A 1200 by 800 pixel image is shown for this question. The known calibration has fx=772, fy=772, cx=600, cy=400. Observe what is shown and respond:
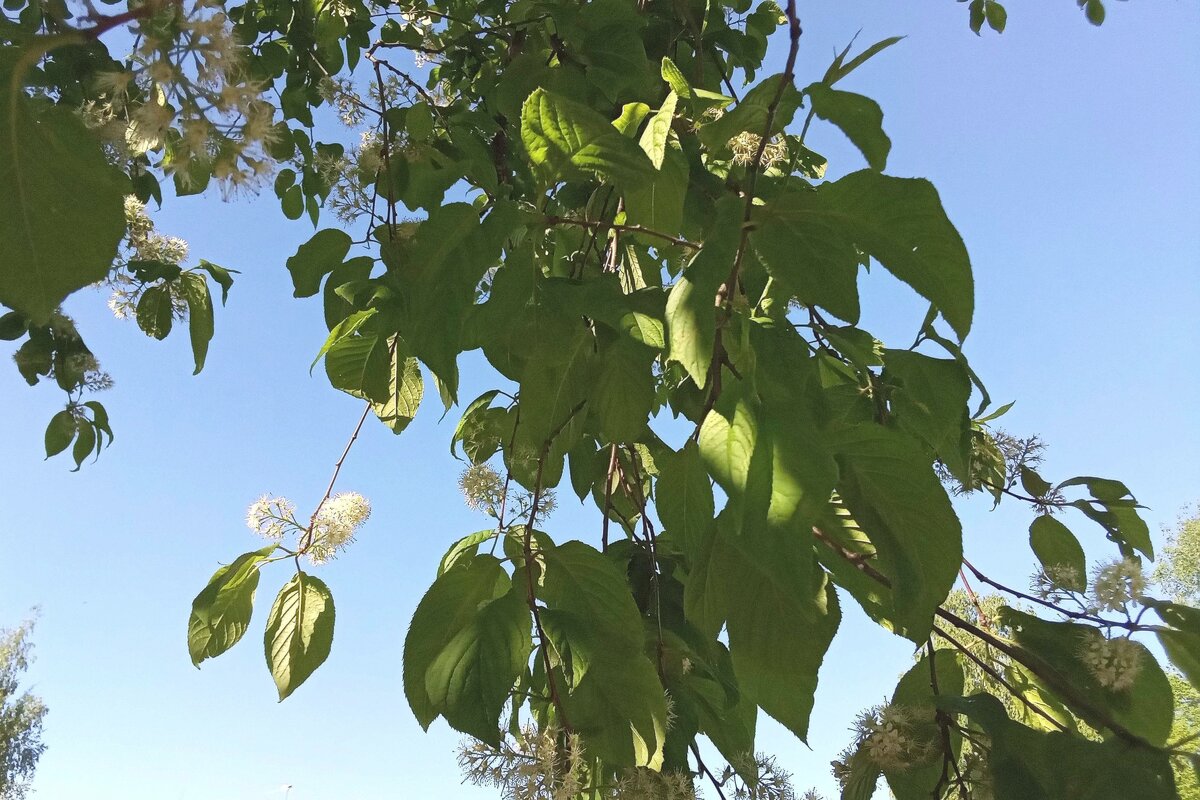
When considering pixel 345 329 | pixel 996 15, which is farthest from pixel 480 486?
pixel 996 15


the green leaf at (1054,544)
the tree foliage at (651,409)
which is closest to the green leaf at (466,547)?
the tree foliage at (651,409)

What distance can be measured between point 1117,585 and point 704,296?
0.37 m

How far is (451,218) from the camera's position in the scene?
44 cm

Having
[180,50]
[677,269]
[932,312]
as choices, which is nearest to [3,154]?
[180,50]

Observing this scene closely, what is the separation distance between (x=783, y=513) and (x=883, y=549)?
0.33 ft

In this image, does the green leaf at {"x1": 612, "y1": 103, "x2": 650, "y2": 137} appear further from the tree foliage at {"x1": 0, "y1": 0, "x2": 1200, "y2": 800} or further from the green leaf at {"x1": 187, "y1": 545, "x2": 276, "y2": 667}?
the green leaf at {"x1": 187, "y1": 545, "x2": 276, "y2": 667}

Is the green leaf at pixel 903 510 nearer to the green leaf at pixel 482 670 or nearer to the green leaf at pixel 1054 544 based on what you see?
the green leaf at pixel 482 670

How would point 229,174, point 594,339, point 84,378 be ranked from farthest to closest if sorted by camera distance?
1. point 84,378
2. point 594,339
3. point 229,174

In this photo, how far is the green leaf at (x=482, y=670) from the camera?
0.38m

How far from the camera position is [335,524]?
776 millimetres

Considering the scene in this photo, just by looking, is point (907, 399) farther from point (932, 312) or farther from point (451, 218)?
point (451, 218)

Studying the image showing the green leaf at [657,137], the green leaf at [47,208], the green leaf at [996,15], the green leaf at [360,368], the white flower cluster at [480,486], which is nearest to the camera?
the green leaf at [47,208]

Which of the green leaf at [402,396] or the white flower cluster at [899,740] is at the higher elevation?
the green leaf at [402,396]

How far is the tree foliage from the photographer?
0.30 metres
